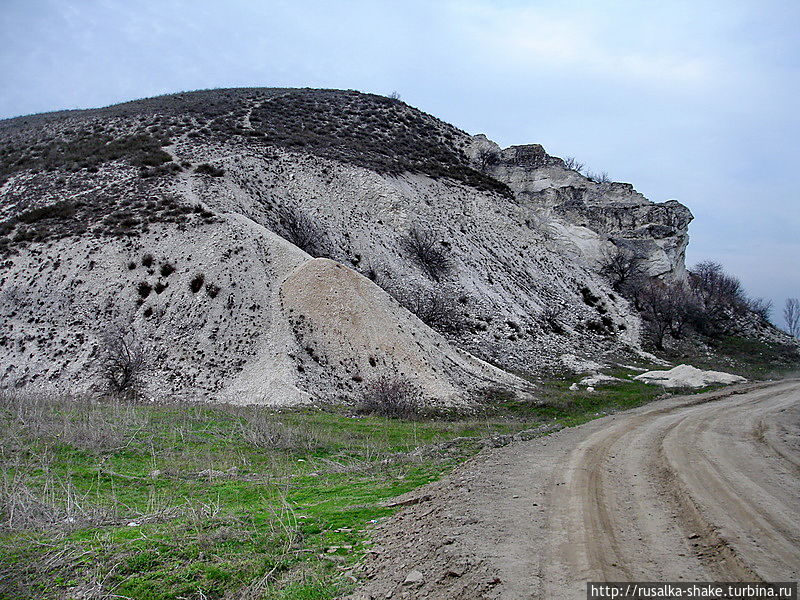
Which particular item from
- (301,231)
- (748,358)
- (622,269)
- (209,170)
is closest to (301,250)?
(301,231)

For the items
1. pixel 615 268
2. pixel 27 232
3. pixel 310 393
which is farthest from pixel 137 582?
pixel 615 268

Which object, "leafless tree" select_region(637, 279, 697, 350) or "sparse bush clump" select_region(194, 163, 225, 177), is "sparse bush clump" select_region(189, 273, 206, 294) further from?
"leafless tree" select_region(637, 279, 697, 350)

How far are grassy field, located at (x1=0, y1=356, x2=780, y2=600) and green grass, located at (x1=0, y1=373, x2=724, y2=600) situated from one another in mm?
27

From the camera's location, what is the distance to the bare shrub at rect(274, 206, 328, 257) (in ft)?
124

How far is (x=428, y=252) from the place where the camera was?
4125 centimetres

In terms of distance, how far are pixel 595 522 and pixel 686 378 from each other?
90.8ft

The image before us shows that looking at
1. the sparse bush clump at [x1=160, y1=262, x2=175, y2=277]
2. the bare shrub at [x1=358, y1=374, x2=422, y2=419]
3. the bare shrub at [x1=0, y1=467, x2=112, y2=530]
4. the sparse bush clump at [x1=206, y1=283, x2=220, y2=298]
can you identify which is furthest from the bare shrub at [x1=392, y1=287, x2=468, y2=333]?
the bare shrub at [x1=0, y1=467, x2=112, y2=530]

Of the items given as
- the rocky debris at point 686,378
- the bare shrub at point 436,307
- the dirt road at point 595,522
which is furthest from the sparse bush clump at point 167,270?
the rocky debris at point 686,378

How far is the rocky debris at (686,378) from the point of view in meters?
30.0

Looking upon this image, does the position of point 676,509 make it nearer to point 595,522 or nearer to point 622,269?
point 595,522

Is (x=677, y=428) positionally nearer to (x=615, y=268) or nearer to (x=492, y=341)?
(x=492, y=341)

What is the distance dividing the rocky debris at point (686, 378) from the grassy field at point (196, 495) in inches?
660

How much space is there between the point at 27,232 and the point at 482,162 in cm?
4541

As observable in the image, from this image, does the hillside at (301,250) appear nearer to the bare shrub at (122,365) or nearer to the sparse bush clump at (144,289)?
the sparse bush clump at (144,289)
